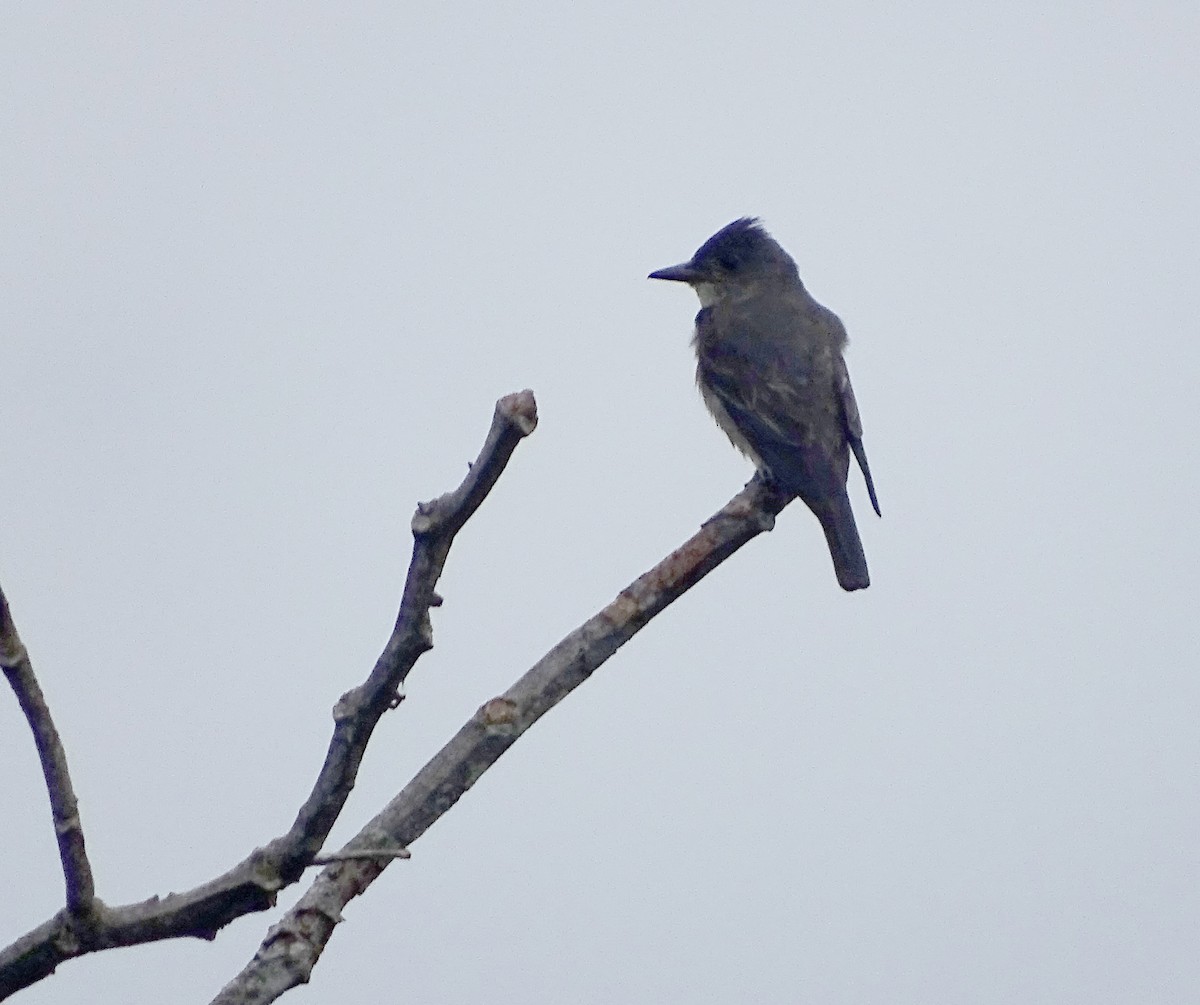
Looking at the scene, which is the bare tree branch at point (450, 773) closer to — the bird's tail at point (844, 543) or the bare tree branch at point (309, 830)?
the bare tree branch at point (309, 830)

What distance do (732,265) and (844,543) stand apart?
2.92 metres

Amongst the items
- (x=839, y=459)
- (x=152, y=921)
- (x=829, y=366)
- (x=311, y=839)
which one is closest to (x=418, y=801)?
(x=311, y=839)

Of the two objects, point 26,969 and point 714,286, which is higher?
point 714,286

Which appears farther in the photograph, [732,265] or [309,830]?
[732,265]

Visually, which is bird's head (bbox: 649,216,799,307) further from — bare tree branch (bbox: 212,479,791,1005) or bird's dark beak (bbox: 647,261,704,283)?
bare tree branch (bbox: 212,479,791,1005)

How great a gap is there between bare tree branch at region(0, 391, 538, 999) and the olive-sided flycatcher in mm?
3343

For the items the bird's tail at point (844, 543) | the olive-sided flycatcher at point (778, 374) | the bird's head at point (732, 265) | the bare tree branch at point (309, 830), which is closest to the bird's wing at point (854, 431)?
the olive-sided flycatcher at point (778, 374)

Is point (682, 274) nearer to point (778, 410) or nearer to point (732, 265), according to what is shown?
point (732, 265)

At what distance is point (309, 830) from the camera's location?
2830mm

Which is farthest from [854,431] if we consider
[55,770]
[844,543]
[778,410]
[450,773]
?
[55,770]

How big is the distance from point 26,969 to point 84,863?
0.24m

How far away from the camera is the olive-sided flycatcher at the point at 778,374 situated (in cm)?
675

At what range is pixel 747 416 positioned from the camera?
767cm

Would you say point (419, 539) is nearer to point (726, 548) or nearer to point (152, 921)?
point (152, 921)
